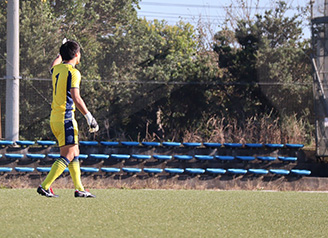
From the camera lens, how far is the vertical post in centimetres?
1265

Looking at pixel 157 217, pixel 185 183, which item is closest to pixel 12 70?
pixel 185 183

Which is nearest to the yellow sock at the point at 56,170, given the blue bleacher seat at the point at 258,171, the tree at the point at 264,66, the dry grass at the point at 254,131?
the blue bleacher seat at the point at 258,171

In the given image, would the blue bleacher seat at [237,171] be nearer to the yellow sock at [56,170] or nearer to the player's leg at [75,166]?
the player's leg at [75,166]

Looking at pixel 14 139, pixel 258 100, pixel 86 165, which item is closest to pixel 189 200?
pixel 86 165

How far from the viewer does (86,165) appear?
1183 cm

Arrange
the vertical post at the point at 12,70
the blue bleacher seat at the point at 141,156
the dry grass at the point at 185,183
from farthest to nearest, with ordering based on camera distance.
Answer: the vertical post at the point at 12,70
the blue bleacher seat at the point at 141,156
the dry grass at the point at 185,183

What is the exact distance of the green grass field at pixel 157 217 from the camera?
534cm

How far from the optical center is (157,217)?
242 inches

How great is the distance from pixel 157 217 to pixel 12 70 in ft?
25.4

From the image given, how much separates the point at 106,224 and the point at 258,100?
11031mm

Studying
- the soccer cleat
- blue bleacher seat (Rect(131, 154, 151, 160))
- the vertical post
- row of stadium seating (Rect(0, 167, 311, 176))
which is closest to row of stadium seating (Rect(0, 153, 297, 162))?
blue bleacher seat (Rect(131, 154, 151, 160))

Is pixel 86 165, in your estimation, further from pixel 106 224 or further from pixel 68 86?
pixel 106 224

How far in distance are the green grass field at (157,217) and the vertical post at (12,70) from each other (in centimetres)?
483

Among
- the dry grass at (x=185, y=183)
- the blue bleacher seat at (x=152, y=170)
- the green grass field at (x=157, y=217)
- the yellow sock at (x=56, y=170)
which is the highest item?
the yellow sock at (x=56, y=170)
